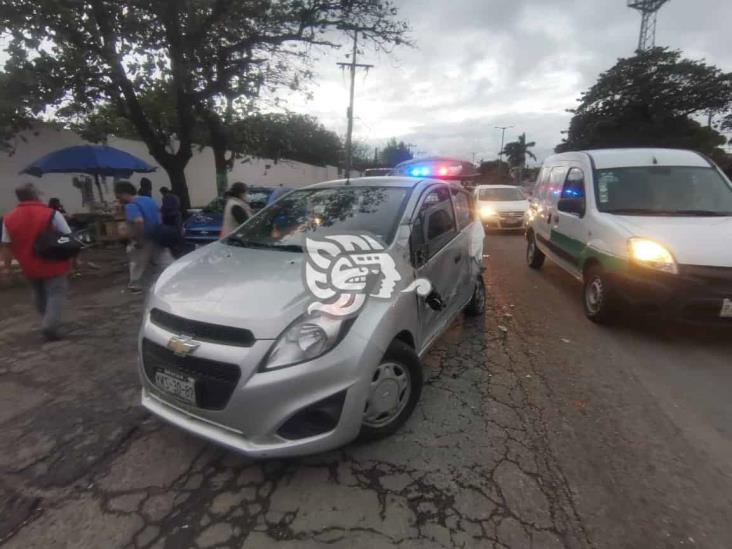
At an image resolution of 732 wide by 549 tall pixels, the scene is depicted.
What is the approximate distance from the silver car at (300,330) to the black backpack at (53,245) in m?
1.89

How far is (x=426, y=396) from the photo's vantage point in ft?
10.5

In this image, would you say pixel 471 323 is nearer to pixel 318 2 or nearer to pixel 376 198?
pixel 376 198

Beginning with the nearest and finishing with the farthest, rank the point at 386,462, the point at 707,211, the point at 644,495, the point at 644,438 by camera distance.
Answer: the point at 644,495
the point at 386,462
the point at 644,438
the point at 707,211

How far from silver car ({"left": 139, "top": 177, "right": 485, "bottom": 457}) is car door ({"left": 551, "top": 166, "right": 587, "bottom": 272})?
2.70m

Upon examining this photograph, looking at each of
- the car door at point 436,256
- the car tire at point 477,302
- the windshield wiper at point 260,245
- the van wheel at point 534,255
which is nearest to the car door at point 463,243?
the car door at point 436,256

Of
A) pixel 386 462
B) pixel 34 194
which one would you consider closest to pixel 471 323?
pixel 386 462

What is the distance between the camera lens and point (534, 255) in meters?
7.51

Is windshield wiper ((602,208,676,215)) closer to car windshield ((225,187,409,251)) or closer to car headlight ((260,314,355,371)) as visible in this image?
car windshield ((225,187,409,251))

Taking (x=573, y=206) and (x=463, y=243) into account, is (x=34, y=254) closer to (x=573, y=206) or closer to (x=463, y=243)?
(x=463, y=243)

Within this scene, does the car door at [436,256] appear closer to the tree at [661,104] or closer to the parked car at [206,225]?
the parked car at [206,225]

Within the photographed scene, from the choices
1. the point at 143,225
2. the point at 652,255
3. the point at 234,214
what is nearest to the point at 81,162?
the point at 143,225

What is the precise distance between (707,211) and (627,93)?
37.2m

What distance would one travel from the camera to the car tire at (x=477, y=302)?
4.70m

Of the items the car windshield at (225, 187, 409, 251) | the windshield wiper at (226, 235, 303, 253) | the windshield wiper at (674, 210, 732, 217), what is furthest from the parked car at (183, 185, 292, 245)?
the windshield wiper at (674, 210, 732, 217)
